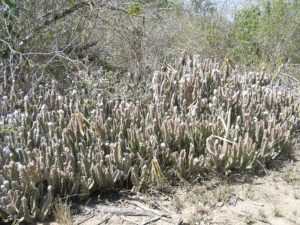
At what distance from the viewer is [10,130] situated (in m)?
3.97

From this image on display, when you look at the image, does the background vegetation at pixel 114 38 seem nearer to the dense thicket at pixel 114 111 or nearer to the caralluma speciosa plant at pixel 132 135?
the dense thicket at pixel 114 111

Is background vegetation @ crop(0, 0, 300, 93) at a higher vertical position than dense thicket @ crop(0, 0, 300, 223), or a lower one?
higher

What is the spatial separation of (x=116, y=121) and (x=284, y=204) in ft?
5.97

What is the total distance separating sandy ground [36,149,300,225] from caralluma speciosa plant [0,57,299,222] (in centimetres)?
17

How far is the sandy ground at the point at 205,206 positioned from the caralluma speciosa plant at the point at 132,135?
0.17 m

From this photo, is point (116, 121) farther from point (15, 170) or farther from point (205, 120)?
point (15, 170)

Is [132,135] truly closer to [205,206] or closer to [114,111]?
[114,111]

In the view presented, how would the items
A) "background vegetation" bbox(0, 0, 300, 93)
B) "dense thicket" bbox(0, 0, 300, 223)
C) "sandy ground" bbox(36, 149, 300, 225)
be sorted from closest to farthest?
"sandy ground" bbox(36, 149, 300, 225) → "dense thicket" bbox(0, 0, 300, 223) → "background vegetation" bbox(0, 0, 300, 93)

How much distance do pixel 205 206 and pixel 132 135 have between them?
993 mm

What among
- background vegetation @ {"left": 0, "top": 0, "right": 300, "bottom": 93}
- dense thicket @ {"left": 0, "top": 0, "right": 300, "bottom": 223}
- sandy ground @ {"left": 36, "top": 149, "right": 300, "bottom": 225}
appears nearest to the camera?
sandy ground @ {"left": 36, "top": 149, "right": 300, "bottom": 225}

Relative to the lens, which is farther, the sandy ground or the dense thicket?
the dense thicket

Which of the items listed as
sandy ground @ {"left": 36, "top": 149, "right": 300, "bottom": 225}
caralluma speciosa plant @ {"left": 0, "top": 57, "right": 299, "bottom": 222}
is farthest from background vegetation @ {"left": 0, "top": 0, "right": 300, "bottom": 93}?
sandy ground @ {"left": 36, "top": 149, "right": 300, "bottom": 225}

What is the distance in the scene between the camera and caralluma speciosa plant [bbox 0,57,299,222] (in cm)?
359

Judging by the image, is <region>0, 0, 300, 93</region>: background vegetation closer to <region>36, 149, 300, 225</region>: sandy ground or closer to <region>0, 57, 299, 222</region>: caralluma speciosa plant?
<region>0, 57, 299, 222</region>: caralluma speciosa plant
